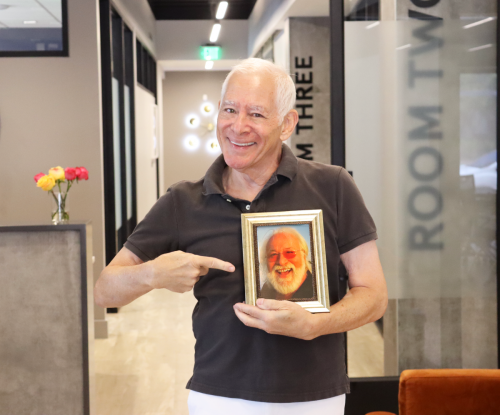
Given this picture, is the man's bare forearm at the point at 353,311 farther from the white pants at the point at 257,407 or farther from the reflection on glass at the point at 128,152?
the reflection on glass at the point at 128,152

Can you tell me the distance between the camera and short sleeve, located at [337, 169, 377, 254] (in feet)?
4.18

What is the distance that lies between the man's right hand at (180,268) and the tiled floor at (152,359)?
69.4 inches

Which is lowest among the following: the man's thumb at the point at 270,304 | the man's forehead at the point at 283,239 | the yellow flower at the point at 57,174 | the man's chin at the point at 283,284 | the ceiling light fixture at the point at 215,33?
the man's thumb at the point at 270,304

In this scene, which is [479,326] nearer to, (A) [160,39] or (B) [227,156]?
(B) [227,156]

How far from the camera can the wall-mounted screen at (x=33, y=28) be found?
182 inches

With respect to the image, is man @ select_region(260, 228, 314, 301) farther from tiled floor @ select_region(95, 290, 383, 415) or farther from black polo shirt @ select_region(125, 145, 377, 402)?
tiled floor @ select_region(95, 290, 383, 415)

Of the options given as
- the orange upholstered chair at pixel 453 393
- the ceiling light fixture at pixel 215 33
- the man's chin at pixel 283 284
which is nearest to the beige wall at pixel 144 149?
the ceiling light fixture at pixel 215 33

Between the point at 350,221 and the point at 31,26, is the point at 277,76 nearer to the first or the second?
the point at 350,221

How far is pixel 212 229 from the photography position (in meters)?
1.26

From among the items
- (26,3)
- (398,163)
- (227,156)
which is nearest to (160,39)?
(26,3)

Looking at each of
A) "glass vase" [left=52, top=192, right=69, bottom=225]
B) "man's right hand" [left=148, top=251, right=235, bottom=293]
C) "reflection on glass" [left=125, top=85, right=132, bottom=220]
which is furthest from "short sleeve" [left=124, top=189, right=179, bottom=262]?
"reflection on glass" [left=125, top=85, right=132, bottom=220]

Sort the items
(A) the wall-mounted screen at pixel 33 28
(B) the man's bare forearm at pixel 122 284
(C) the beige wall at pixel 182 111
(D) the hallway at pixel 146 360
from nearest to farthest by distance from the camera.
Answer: (B) the man's bare forearm at pixel 122 284 → (D) the hallway at pixel 146 360 → (A) the wall-mounted screen at pixel 33 28 → (C) the beige wall at pixel 182 111

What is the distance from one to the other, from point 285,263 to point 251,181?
239 mm

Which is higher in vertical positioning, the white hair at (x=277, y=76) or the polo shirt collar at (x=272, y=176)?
the white hair at (x=277, y=76)
